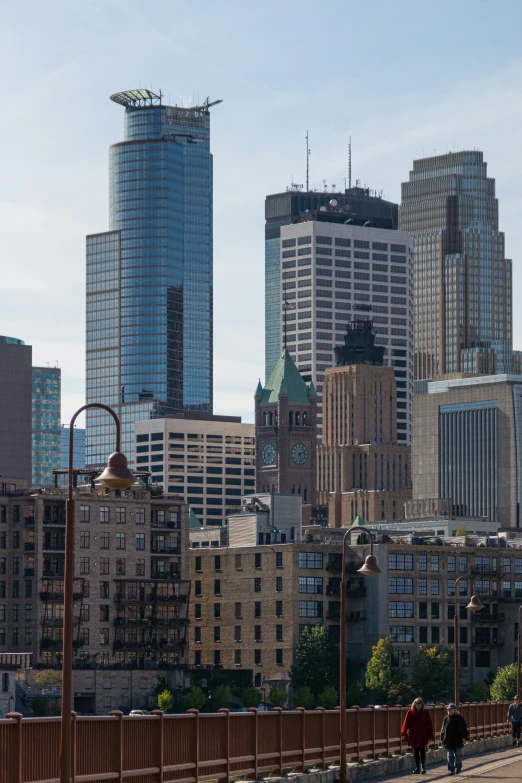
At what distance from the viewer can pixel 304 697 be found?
168m

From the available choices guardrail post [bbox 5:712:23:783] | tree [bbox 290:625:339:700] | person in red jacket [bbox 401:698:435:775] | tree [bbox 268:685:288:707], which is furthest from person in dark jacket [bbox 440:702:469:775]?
tree [bbox 290:625:339:700]

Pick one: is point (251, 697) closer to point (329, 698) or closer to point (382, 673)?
point (329, 698)

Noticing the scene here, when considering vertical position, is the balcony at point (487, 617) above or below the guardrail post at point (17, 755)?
above

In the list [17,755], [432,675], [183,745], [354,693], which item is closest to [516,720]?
[183,745]

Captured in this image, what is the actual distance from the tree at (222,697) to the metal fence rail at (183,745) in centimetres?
10543

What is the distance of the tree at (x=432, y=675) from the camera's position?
175 meters

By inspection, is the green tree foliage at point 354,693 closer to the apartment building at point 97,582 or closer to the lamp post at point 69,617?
the apartment building at point 97,582

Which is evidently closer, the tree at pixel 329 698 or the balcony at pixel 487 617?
the tree at pixel 329 698

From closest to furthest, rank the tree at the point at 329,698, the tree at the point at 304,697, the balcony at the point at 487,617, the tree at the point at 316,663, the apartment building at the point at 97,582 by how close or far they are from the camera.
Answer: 1. the tree at the point at 329,698
2. the tree at the point at 304,697
3. the apartment building at the point at 97,582
4. the tree at the point at 316,663
5. the balcony at the point at 487,617

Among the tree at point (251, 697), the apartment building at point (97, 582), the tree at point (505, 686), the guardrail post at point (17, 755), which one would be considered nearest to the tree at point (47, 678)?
the apartment building at point (97, 582)

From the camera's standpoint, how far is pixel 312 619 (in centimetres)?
18212

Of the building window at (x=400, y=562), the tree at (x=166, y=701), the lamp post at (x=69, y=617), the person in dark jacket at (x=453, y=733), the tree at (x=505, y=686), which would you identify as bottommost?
the tree at (x=166, y=701)

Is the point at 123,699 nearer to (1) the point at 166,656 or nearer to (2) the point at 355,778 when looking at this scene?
(1) the point at 166,656

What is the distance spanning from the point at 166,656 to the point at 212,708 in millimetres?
10971
